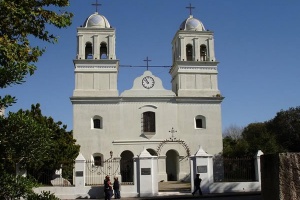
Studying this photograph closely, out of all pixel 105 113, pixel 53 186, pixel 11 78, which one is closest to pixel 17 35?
pixel 11 78

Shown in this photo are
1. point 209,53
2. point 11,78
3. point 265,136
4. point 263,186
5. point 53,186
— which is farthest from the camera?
point 209,53

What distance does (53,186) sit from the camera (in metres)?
21.5

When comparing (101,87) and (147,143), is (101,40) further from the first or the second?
(147,143)

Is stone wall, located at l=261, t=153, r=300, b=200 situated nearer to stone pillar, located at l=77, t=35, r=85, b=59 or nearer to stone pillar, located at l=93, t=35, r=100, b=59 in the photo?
stone pillar, located at l=93, t=35, r=100, b=59

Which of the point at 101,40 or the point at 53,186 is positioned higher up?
the point at 101,40

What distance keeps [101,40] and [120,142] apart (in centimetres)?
777

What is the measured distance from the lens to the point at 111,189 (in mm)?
19562

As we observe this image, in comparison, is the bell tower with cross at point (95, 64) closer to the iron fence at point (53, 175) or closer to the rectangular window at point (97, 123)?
the rectangular window at point (97, 123)

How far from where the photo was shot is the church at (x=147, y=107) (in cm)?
3050

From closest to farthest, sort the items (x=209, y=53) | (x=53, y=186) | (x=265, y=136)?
(x=53, y=186), (x=265, y=136), (x=209, y=53)

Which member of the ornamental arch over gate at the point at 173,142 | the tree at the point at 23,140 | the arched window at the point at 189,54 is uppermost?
the arched window at the point at 189,54

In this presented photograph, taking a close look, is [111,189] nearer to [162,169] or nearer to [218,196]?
[218,196]

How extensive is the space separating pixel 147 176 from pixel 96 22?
15.2 m

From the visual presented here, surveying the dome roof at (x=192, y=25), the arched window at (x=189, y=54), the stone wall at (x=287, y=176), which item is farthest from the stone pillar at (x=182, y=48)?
the stone wall at (x=287, y=176)
